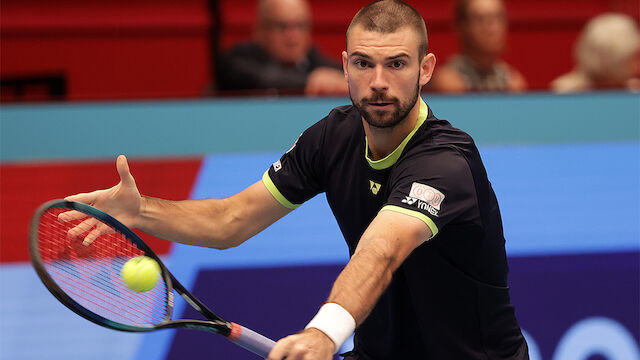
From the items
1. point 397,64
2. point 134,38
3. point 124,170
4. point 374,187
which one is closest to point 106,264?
point 124,170

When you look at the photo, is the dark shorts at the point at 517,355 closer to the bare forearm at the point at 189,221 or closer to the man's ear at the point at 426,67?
the bare forearm at the point at 189,221

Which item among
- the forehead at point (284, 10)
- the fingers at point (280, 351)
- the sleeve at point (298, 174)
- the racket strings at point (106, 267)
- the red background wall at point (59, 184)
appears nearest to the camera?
the fingers at point (280, 351)

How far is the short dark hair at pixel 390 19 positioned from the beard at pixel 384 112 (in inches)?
5.5

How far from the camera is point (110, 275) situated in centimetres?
242

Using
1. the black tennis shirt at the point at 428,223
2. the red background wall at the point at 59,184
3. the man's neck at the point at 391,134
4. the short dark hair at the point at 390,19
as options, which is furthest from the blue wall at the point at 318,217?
the short dark hair at the point at 390,19

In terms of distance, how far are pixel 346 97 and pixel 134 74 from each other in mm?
1571

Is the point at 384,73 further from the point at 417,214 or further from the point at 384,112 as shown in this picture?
the point at 417,214

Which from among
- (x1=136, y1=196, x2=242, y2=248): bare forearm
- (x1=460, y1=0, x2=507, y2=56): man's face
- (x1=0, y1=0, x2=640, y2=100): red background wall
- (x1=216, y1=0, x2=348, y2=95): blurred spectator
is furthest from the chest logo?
(x1=460, y1=0, x2=507, y2=56): man's face

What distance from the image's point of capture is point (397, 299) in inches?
90.7

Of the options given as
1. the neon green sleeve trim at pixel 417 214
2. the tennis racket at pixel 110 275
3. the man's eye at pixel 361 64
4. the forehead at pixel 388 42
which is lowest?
the tennis racket at pixel 110 275

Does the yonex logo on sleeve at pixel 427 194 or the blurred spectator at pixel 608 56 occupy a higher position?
the blurred spectator at pixel 608 56

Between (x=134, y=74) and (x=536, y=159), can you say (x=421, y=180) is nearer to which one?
(x=536, y=159)

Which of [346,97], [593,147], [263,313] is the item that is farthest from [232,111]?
[593,147]

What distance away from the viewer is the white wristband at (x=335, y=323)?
175 centimetres
